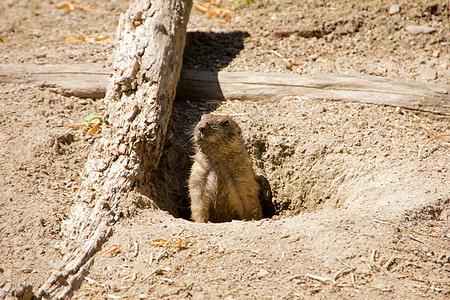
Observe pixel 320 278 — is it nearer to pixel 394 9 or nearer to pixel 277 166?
pixel 277 166

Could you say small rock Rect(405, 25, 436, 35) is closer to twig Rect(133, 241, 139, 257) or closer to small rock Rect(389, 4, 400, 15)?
small rock Rect(389, 4, 400, 15)

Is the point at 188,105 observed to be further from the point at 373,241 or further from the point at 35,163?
the point at 373,241

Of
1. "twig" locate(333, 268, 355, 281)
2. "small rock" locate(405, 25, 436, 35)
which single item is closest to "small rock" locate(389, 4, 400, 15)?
"small rock" locate(405, 25, 436, 35)

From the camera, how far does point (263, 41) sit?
23.0ft

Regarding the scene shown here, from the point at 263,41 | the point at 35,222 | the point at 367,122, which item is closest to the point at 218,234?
the point at 35,222

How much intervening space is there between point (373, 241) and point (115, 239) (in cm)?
219

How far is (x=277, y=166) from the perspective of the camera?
19.2ft

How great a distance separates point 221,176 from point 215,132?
24.8 inches

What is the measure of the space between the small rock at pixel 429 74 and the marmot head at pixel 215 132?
3126 millimetres

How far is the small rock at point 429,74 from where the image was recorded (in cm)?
621

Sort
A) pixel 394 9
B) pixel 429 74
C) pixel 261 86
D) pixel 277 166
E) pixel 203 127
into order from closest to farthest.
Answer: pixel 203 127
pixel 277 166
pixel 261 86
pixel 429 74
pixel 394 9

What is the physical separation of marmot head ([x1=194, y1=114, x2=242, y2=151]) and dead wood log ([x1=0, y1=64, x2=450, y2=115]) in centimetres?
99

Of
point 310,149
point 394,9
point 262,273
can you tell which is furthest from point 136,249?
point 394,9

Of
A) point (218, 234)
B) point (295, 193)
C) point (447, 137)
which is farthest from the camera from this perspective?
point (295, 193)
